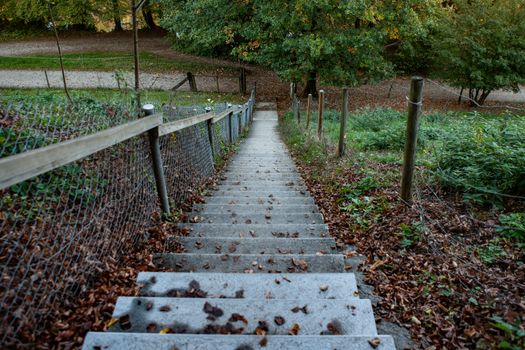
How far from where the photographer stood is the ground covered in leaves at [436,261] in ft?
7.91

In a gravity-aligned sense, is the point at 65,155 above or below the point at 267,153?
above

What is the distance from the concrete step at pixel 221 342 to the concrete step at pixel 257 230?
6.27ft

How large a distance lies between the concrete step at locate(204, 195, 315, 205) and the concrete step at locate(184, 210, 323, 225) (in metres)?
0.61

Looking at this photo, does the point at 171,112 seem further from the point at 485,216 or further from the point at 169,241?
the point at 485,216

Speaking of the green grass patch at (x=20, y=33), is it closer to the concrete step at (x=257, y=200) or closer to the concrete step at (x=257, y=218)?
the concrete step at (x=257, y=200)

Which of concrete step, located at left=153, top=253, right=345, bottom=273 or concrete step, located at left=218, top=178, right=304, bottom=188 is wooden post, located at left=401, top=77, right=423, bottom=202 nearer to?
concrete step, located at left=153, top=253, right=345, bottom=273

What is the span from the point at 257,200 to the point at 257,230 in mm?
1342

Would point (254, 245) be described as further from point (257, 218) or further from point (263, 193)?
point (263, 193)

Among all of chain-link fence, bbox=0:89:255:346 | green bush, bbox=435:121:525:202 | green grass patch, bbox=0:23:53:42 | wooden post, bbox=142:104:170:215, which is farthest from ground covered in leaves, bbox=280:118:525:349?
green grass patch, bbox=0:23:53:42

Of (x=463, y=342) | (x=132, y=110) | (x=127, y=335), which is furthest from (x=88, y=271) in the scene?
(x=463, y=342)

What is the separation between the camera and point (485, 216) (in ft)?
12.3

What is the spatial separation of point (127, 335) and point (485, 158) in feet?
13.6

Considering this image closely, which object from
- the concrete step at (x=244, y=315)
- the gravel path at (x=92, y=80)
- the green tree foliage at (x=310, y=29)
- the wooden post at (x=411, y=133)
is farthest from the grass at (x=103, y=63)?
the concrete step at (x=244, y=315)

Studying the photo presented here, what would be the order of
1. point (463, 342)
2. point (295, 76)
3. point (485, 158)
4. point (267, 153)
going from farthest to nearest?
point (295, 76) < point (267, 153) < point (485, 158) < point (463, 342)
